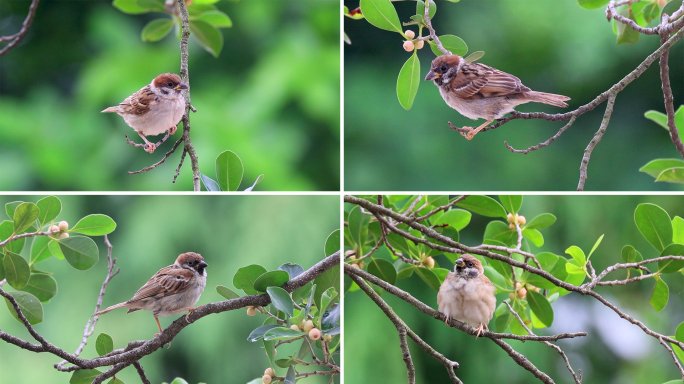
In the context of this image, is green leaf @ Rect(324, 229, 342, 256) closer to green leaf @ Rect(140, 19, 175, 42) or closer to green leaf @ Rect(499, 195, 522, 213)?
green leaf @ Rect(499, 195, 522, 213)

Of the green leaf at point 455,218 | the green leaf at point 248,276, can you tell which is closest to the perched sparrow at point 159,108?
the green leaf at point 248,276

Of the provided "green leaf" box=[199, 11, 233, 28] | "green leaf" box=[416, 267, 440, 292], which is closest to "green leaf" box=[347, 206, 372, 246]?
"green leaf" box=[416, 267, 440, 292]

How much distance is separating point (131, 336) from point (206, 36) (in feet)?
3.93

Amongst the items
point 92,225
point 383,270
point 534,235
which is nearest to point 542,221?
point 534,235

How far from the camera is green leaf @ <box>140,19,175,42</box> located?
1548 millimetres

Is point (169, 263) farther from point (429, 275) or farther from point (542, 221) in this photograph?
point (542, 221)

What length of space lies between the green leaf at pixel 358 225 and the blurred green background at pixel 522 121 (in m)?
0.39

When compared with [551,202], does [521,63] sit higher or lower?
higher

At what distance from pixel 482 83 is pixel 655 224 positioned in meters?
0.54

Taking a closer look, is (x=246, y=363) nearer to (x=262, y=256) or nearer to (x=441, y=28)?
(x=262, y=256)

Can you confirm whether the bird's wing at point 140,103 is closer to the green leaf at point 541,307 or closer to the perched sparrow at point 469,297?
the perched sparrow at point 469,297

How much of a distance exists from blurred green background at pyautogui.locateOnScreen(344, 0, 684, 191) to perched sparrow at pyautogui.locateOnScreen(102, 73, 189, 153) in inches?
24.3

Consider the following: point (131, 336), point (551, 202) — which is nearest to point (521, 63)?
point (551, 202)

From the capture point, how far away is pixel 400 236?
1426 millimetres
